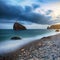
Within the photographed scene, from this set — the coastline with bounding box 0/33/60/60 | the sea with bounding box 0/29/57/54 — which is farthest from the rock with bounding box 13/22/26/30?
the coastline with bounding box 0/33/60/60

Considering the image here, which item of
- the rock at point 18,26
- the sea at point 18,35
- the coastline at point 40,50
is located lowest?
the coastline at point 40,50

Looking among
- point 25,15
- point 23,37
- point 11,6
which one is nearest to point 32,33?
point 23,37

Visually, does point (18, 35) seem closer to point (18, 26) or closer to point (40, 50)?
point (18, 26)

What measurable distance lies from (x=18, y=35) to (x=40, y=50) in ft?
0.93

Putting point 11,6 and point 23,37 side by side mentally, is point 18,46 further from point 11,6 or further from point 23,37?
point 11,6

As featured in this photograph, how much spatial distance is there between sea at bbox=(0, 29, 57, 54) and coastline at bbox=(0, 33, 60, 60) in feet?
0.13

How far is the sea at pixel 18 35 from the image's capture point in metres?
1.35

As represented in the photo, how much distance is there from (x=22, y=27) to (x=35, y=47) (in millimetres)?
255

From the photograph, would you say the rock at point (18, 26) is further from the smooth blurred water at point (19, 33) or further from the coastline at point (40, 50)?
the coastline at point (40, 50)

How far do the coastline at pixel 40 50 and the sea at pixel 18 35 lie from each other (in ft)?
0.13

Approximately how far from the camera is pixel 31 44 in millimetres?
1364

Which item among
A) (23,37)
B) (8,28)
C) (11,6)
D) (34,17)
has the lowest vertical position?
(23,37)

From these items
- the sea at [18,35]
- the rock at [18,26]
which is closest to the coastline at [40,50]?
the sea at [18,35]

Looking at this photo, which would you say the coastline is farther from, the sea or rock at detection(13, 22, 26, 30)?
rock at detection(13, 22, 26, 30)
